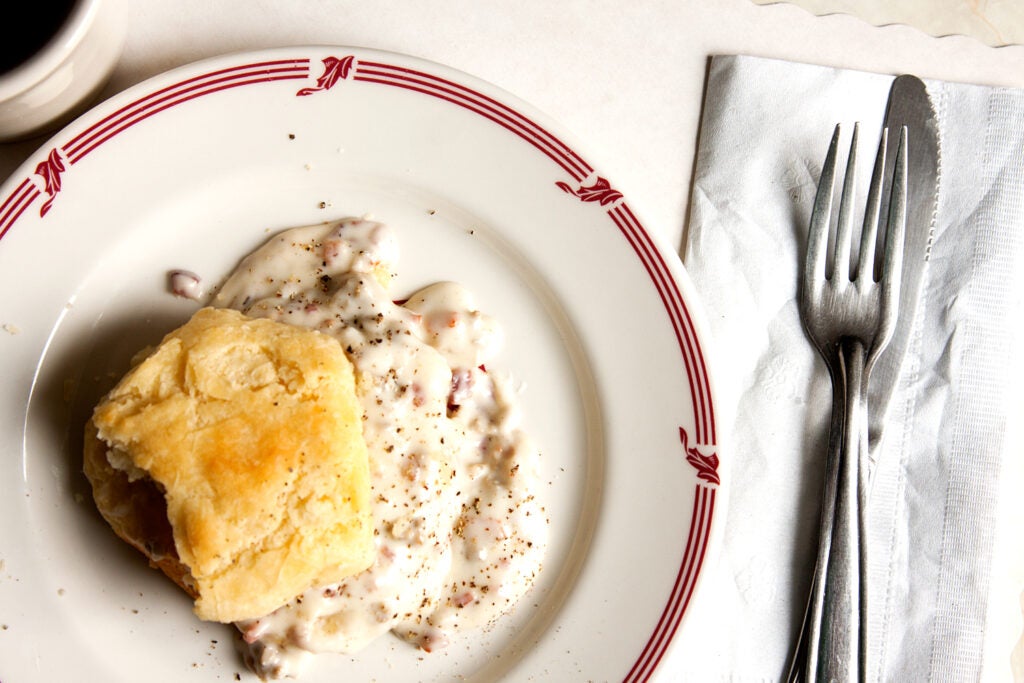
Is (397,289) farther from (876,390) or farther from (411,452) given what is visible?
(876,390)

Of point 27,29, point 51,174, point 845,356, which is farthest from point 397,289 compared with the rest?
point 845,356

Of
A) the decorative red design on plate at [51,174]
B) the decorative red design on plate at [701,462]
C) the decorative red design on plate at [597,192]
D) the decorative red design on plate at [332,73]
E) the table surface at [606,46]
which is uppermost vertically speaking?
the table surface at [606,46]

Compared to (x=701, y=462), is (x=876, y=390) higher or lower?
higher

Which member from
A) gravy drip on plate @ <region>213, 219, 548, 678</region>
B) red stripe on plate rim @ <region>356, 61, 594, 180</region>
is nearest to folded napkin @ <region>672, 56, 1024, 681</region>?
red stripe on plate rim @ <region>356, 61, 594, 180</region>

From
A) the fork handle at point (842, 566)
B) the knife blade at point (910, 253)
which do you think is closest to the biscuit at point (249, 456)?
the fork handle at point (842, 566)

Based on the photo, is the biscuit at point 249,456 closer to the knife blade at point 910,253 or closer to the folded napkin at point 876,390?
the folded napkin at point 876,390
